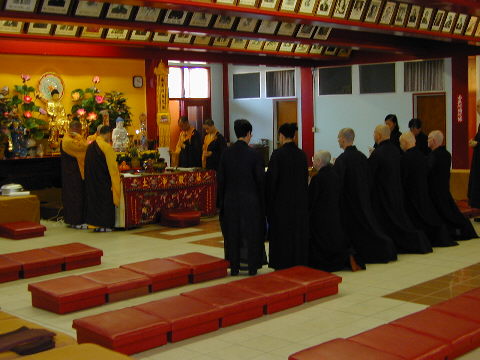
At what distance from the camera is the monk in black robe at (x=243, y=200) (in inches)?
289

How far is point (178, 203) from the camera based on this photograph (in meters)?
11.3

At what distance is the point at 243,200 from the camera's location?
7.35 m

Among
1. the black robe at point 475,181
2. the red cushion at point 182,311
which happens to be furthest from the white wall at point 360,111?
the red cushion at point 182,311

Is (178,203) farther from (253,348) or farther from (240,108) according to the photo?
(240,108)

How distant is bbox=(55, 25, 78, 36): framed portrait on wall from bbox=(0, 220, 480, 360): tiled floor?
3.97m

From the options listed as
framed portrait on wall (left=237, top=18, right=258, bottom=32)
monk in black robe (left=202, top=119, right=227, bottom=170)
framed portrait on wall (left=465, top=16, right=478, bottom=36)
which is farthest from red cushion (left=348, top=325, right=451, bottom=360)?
framed portrait on wall (left=465, top=16, right=478, bottom=36)

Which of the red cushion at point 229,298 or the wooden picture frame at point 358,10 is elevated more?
the wooden picture frame at point 358,10

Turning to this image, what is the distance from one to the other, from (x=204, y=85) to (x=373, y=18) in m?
10.2

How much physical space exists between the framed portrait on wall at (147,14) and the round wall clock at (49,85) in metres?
2.93

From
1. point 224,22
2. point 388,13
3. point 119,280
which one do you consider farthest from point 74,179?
point 388,13

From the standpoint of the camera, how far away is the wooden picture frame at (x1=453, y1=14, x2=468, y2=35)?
13.2m

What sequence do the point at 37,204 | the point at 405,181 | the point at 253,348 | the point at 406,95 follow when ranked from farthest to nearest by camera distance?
1. the point at 406,95
2. the point at 37,204
3. the point at 405,181
4. the point at 253,348

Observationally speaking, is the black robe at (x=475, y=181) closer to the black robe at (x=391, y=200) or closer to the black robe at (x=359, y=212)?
the black robe at (x=391, y=200)

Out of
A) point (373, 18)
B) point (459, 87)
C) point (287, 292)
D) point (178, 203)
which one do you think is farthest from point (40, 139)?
point (459, 87)
